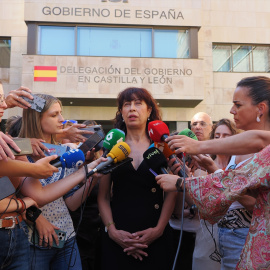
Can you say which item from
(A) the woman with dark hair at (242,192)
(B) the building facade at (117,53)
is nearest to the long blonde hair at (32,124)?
(A) the woman with dark hair at (242,192)

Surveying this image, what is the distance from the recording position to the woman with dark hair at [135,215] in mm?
2332

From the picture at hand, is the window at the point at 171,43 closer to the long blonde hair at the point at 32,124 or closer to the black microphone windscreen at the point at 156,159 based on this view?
the long blonde hair at the point at 32,124

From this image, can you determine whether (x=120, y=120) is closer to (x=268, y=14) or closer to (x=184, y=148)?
(x=184, y=148)

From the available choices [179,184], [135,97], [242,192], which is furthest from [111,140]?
[242,192]

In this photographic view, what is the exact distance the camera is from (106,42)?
11852 mm

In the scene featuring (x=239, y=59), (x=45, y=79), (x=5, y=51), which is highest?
(x=5, y=51)

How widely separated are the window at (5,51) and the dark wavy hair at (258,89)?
39.7 feet

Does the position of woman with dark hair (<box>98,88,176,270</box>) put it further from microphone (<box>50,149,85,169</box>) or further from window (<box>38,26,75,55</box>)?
window (<box>38,26,75,55</box>)

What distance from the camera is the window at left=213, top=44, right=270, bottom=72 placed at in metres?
12.9

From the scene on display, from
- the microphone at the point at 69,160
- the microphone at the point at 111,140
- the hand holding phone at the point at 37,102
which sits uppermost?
the hand holding phone at the point at 37,102

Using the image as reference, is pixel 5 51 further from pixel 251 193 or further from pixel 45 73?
pixel 251 193

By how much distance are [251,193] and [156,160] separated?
726 mm

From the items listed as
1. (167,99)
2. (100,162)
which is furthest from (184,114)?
(100,162)

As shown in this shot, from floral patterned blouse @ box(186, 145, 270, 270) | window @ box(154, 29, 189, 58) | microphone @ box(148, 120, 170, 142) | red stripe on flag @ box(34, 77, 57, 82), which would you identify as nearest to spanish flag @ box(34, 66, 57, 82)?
red stripe on flag @ box(34, 77, 57, 82)
